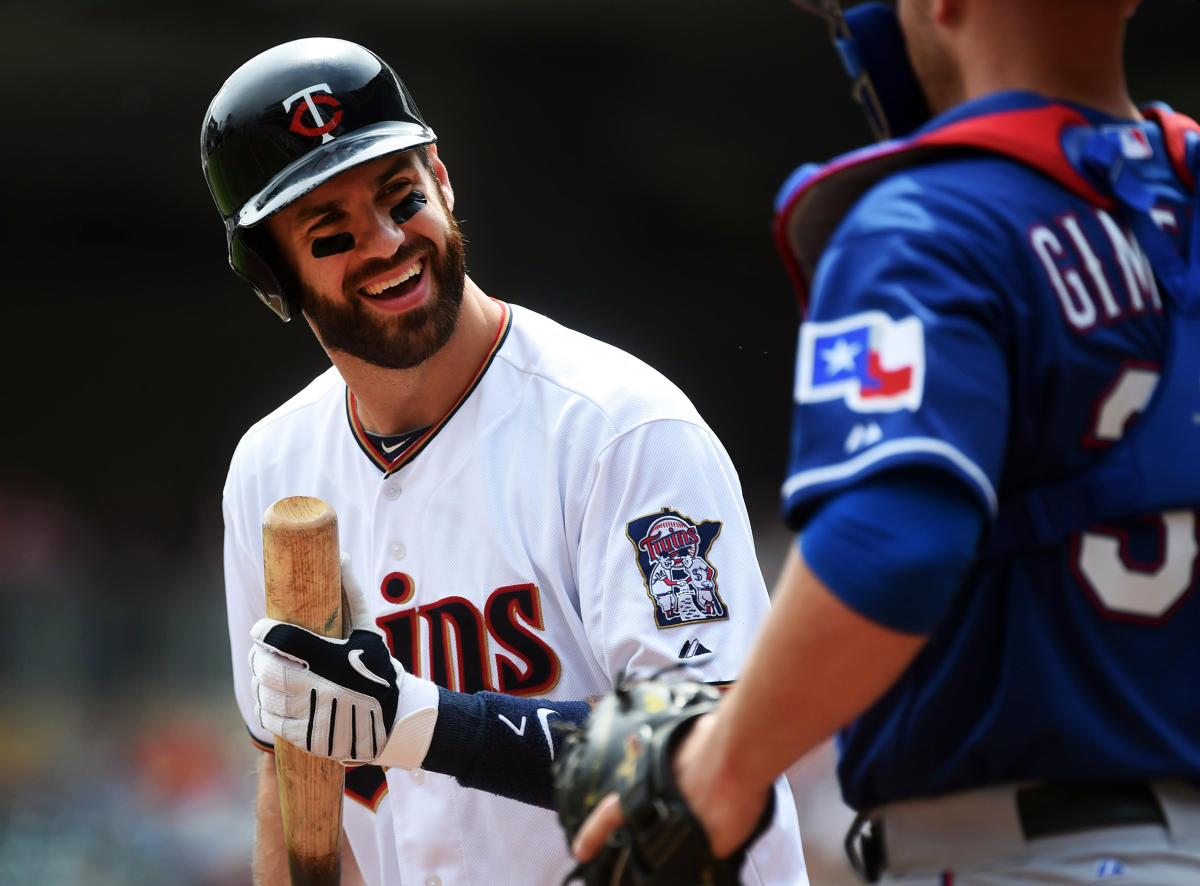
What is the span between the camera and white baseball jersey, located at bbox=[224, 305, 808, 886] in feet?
7.14

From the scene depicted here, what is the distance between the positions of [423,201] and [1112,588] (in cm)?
154

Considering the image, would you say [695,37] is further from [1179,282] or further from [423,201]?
[1179,282]

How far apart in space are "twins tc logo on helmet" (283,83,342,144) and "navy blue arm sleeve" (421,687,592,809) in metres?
0.97

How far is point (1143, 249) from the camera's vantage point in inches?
50.3

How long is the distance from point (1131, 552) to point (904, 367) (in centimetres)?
27

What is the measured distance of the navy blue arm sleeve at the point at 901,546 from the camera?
1.11m

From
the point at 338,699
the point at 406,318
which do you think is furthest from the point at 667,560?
the point at 406,318

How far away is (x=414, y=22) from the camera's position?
5.28 meters

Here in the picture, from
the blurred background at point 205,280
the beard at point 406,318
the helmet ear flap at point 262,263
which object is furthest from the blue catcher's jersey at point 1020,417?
the blurred background at point 205,280

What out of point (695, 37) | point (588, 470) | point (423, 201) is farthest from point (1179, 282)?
point (695, 37)

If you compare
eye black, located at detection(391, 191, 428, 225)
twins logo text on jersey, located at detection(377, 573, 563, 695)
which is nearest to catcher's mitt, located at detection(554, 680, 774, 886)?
twins logo text on jersey, located at detection(377, 573, 563, 695)

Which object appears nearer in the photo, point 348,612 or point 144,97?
point 348,612

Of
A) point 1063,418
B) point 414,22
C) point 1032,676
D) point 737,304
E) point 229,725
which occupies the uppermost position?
point 414,22

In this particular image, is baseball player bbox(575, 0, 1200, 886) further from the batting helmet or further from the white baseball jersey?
the batting helmet
